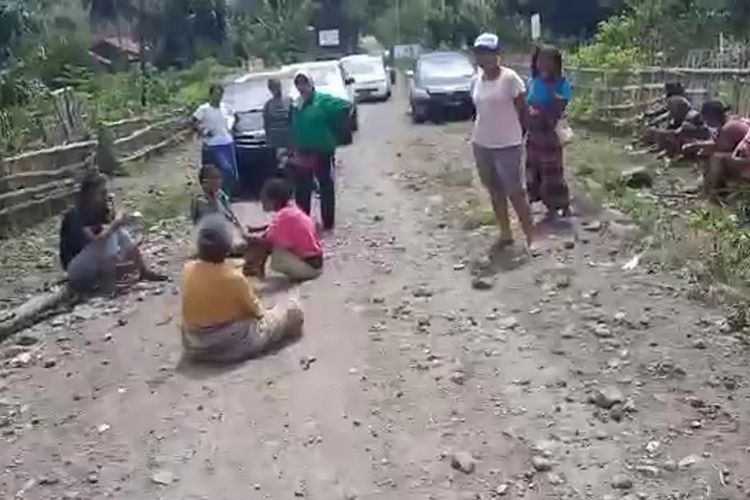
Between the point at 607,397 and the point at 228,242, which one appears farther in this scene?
the point at 228,242

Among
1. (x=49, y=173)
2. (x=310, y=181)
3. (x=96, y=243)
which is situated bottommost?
(x=49, y=173)

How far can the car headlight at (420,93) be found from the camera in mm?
26480

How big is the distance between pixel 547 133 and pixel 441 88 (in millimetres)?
16052

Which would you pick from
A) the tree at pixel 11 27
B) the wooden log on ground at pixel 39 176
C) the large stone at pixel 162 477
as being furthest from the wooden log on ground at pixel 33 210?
the large stone at pixel 162 477

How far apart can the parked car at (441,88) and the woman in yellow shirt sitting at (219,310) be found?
18.6 m

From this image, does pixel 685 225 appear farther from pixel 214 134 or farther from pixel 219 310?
pixel 214 134

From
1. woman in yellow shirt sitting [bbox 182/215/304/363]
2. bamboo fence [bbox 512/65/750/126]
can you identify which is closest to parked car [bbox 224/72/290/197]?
bamboo fence [bbox 512/65/750/126]

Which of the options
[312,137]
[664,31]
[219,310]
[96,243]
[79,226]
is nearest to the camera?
[219,310]

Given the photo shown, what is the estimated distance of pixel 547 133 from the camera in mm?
10672

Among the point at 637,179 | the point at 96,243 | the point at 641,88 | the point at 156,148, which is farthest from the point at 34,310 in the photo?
the point at 156,148

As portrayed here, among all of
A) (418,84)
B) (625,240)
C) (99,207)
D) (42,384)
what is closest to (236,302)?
(42,384)

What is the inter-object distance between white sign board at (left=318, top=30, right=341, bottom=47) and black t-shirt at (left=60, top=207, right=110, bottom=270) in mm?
62609

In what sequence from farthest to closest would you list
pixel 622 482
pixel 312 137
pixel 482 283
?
pixel 312 137 < pixel 482 283 < pixel 622 482

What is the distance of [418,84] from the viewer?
2702 cm
